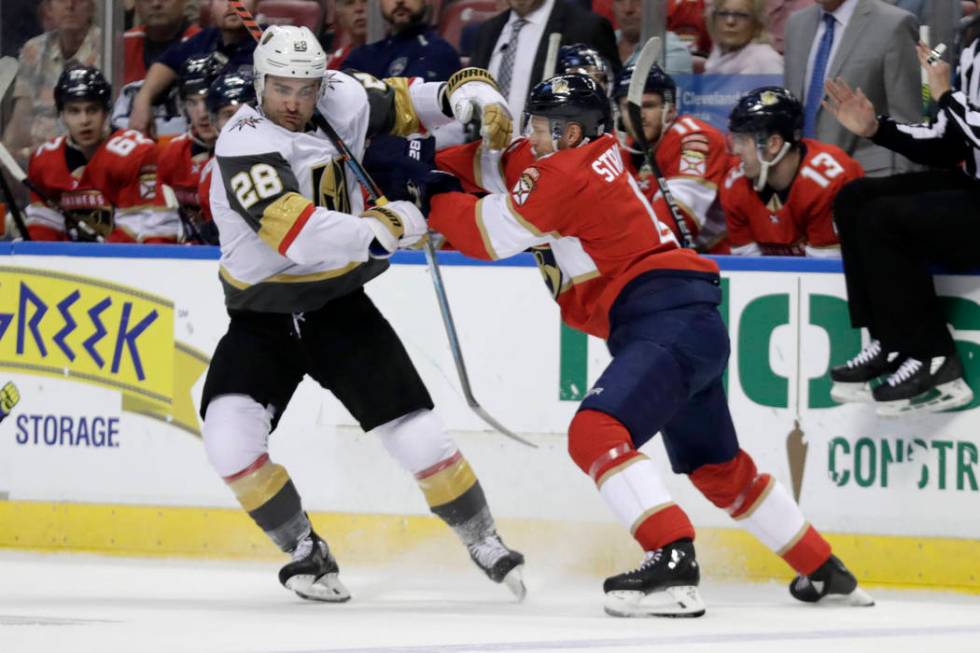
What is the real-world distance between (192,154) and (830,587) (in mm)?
2826

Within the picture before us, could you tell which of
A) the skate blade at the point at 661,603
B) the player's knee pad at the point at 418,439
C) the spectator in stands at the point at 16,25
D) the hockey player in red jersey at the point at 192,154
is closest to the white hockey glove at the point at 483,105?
the player's knee pad at the point at 418,439

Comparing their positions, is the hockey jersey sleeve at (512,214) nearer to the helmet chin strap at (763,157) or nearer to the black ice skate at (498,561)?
the black ice skate at (498,561)

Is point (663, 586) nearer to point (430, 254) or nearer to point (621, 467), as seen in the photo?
point (621, 467)

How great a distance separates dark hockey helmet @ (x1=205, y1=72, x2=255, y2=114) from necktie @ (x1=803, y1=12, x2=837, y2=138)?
1794mm

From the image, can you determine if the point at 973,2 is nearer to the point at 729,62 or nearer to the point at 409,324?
the point at 729,62

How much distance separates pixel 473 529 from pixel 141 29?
2912mm

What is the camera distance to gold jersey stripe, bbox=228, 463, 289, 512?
16.9ft

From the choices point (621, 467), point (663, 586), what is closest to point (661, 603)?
point (663, 586)

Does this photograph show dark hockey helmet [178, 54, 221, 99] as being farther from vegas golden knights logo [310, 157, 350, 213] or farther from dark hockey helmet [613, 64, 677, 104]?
vegas golden knights logo [310, 157, 350, 213]

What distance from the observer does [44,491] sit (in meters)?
6.33

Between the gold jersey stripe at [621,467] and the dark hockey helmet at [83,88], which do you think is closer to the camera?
the gold jersey stripe at [621,467]

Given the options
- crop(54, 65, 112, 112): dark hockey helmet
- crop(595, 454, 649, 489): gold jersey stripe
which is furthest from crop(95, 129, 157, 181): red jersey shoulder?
crop(595, 454, 649, 489): gold jersey stripe

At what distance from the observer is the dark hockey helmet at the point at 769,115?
19.0 feet

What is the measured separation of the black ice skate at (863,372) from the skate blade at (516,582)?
1.10 m
